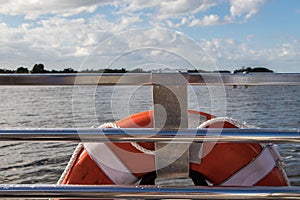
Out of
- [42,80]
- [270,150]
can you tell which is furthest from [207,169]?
[42,80]

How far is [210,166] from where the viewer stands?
1688mm

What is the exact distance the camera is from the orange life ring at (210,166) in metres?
1.66

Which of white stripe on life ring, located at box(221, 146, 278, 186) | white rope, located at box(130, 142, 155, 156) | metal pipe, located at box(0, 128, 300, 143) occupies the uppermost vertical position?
metal pipe, located at box(0, 128, 300, 143)

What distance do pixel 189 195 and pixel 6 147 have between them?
6868mm

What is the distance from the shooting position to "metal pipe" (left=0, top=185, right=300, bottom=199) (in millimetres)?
1181

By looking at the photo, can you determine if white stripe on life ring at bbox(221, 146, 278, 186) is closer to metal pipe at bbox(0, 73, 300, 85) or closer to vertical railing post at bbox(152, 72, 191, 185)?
vertical railing post at bbox(152, 72, 191, 185)

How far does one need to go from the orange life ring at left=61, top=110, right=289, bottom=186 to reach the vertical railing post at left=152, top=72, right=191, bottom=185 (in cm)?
28

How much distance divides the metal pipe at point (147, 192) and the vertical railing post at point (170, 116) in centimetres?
15

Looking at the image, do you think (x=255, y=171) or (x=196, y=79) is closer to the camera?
(x=196, y=79)

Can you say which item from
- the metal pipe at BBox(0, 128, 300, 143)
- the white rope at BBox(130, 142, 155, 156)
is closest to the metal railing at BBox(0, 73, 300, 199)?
the metal pipe at BBox(0, 128, 300, 143)

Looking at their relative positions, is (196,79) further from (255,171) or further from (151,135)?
(255,171)

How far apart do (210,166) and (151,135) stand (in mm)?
553

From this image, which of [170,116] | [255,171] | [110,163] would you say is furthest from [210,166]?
[170,116]

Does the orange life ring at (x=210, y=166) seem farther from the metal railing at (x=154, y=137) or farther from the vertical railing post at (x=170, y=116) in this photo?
the metal railing at (x=154, y=137)
